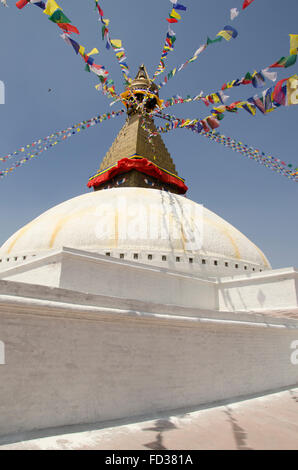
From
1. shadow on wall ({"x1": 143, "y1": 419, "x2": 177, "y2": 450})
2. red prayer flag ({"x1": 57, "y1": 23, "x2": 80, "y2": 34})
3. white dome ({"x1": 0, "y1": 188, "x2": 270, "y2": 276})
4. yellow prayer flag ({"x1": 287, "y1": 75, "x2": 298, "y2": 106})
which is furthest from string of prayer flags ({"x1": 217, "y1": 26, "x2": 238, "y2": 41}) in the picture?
shadow on wall ({"x1": 143, "y1": 419, "x2": 177, "y2": 450})

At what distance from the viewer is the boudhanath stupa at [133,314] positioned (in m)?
4.02

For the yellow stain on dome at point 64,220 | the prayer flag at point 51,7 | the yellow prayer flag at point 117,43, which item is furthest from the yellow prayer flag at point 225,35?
the yellow stain on dome at point 64,220

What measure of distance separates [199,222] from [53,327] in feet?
26.4

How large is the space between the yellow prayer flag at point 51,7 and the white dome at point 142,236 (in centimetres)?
562

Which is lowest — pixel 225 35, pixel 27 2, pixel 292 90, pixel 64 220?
pixel 64 220

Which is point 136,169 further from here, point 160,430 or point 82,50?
point 160,430

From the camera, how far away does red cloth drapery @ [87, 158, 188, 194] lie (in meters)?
15.7

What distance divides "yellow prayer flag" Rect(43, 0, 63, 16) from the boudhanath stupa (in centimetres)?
505

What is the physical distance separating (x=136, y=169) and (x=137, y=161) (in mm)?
440

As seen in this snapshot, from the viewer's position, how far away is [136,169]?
15.7m

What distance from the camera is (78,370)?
4.30 meters

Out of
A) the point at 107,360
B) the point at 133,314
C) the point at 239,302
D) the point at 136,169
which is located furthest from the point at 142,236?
the point at 136,169

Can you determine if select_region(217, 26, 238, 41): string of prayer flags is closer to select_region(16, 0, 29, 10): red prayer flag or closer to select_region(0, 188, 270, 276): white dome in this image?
select_region(16, 0, 29, 10): red prayer flag
